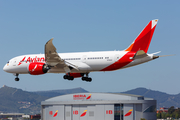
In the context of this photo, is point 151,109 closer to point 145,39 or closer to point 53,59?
point 145,39

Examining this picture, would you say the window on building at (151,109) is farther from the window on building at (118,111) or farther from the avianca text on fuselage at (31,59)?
the avianca text on fuselage at (31,59)

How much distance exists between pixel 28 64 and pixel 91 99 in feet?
97.3

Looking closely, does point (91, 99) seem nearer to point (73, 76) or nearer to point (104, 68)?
point (73, 76)

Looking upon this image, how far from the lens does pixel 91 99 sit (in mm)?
83750

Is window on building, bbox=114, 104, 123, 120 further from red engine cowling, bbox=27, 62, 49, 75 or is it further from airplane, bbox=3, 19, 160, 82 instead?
red engine cowling, bbox=27, 62, 49, 75

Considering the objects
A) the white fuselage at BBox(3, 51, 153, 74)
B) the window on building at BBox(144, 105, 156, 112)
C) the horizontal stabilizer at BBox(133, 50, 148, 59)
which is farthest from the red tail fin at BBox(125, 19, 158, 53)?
the window on building at BBox(144, 105, 156, 112)

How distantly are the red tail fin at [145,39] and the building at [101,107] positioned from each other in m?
30.2

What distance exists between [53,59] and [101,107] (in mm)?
31142

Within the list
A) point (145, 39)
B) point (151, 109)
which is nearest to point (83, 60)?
point (145, 39)

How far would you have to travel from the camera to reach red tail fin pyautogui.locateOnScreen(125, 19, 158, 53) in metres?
51.8

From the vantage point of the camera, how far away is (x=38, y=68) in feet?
173

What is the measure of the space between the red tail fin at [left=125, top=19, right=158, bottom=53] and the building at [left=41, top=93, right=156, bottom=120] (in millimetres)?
30204

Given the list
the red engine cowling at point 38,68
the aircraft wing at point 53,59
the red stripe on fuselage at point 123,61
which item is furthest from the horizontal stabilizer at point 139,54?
the red engine cowling at point 38,68

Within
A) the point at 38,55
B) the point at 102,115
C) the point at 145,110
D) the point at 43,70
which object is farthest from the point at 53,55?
the point at 145,110
